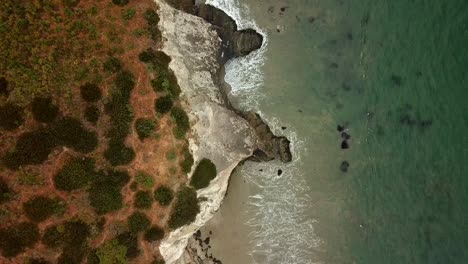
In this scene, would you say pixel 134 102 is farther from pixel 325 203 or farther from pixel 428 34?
pixel 428 34

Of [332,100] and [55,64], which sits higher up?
[332,100]

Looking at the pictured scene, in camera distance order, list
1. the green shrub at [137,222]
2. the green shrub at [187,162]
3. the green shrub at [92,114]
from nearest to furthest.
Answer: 1. the green shrub at [92,114]
2. the green shrub at [137,222]
3. the green shrub at [187,162]

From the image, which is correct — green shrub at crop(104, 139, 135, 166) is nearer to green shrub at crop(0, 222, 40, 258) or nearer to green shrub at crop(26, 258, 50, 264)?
green shrub at crop(0, 222, 40, 258)

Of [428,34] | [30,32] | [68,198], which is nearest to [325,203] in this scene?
[428,34]

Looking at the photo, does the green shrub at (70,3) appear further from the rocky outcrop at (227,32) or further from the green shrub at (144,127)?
the green shrub at (144,127)

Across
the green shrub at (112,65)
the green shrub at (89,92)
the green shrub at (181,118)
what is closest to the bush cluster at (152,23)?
the green shrub at (112,65)
